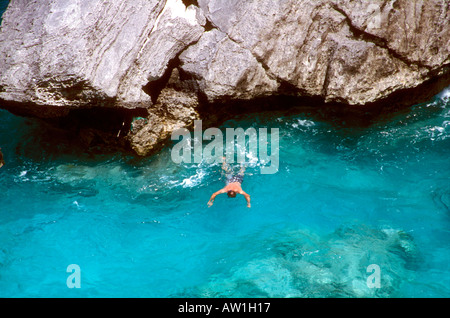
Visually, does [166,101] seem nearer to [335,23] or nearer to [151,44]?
[151,44]

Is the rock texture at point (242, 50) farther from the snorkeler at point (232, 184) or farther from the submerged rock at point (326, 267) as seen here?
the submerged rock at point (326, 267)

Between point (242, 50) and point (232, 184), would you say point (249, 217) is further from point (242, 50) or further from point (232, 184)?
point (242, 50)

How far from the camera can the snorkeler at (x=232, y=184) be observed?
6191 mm

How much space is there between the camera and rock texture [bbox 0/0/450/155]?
6.60m

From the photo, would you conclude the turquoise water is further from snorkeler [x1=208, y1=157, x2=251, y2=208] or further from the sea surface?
snorkeler [x1=208, y1=157, x2=251, y2=208]

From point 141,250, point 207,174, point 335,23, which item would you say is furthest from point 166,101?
point 335,23

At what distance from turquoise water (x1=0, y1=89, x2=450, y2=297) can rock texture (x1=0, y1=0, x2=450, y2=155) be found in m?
0.87

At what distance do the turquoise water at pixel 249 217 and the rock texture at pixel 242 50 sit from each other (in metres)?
0.87
